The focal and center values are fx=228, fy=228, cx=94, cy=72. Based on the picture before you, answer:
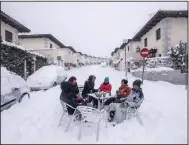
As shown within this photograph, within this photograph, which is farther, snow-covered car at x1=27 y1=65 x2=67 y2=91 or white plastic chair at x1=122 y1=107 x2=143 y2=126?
snow-covered car at x1=27 y1=65 x2=67 y2=91

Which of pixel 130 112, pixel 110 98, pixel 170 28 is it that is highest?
pixel 170 28

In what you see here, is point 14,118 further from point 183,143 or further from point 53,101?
point 183,143

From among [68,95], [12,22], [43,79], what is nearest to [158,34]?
[43,79]

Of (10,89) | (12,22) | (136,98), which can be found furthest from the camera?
(12,22)

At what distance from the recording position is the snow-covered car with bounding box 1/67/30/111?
217 inches

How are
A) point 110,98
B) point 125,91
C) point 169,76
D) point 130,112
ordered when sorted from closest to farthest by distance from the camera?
1. point 130,112
2. point 125,91
3. point 110,98
4. point 169,76

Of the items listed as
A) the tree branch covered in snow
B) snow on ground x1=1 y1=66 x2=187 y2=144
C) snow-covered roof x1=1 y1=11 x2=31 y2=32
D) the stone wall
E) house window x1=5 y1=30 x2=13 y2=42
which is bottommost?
snow on ground x1=1 y1=66 x2=187 y2=144

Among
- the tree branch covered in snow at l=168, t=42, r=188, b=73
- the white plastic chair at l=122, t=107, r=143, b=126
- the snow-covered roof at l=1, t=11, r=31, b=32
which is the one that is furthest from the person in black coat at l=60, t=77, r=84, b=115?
the snow-covered roof at l=1, t=11, r=31, b=32

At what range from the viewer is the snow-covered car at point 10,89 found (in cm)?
551

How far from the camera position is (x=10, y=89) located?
6.07 m

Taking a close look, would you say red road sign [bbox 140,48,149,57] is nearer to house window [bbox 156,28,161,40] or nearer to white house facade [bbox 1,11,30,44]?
house window [bbox 156,28,161,40]

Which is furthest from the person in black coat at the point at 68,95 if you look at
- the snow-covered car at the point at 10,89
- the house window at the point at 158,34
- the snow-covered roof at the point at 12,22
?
the house window at the point at 158,34

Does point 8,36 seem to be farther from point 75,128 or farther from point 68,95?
point 75,128

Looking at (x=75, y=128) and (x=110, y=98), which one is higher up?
(x=110, y=98)
